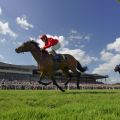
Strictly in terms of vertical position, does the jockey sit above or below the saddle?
above

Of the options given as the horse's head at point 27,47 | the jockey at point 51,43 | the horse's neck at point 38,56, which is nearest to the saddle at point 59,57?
the jockey at point 51,43

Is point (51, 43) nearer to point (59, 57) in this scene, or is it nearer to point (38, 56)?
point (59, 57)

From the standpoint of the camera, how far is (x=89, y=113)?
→ 6.96 meters

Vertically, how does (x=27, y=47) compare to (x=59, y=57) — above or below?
above

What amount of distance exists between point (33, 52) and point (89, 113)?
387 inches

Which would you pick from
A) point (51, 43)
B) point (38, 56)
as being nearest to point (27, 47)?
point (38, 56)

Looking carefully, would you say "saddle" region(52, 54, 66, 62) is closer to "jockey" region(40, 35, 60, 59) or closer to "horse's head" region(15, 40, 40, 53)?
"jockey" region(40, 35, 60, 59)

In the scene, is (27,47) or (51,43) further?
(51,43)

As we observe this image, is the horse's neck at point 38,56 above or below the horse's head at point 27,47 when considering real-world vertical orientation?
below

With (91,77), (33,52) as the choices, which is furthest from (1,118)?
(91,77)

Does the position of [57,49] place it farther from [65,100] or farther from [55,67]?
[65,100]

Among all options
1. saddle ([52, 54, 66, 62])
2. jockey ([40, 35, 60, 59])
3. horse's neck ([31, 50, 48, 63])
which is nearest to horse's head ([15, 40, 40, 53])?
horse's neck ([31, 50, 48, 63])

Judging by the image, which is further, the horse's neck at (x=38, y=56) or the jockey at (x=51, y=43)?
the jockey at (x=51, y=43)

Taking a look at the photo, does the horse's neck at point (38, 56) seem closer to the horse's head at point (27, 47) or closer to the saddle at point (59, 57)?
the horse's head at point (27, 47)
